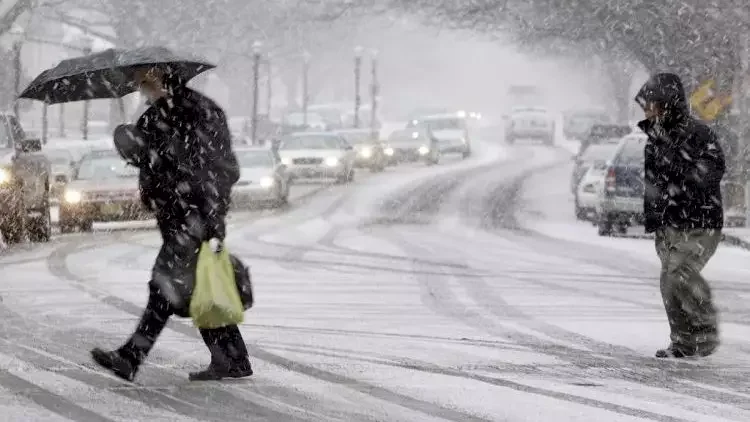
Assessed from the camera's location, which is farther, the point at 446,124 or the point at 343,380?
the point at 446,124

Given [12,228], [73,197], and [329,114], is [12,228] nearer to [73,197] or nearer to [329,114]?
[73,197]

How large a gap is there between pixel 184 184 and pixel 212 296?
1.93ft

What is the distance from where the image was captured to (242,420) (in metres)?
7.72

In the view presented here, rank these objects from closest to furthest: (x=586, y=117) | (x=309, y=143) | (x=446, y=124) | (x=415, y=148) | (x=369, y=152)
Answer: (x=309, y=143) < (x=369, y=152) < (x=415, y=148) < (x=446, y=124) < (x=586, y=117)

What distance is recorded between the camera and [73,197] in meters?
27.3

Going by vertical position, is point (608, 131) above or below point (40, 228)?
above

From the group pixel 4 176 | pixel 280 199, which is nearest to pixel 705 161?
pixel 4 176

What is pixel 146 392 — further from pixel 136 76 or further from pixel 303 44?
pixel 303 44

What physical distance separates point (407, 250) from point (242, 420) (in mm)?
14472

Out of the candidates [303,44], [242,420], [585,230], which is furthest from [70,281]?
[303,44]

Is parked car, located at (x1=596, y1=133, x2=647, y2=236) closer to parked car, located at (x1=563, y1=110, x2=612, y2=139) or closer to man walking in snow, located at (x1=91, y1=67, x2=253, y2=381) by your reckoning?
man walking in snow, located at (x1=91, y1=67, x2=253, y2=381)

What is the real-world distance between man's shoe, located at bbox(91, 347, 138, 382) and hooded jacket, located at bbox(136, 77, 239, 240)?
2.16 feet

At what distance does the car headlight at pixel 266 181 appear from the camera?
3419 centimetres

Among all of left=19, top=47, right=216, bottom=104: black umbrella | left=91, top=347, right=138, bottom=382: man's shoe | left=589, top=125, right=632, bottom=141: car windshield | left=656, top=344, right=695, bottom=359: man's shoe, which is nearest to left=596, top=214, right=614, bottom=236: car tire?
left=656, top=344, right=695, bottom=359: man's shoe
